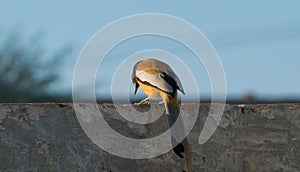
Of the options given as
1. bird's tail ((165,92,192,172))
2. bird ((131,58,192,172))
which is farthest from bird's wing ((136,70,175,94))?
bird's tail ((165,92,192,172))

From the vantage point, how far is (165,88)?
6816 millimetres

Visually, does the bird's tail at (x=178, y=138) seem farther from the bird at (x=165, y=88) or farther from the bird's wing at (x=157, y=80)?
the bird's wing at (x=157, y=80)

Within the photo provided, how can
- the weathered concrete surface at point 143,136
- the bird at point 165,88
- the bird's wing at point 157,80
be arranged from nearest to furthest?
the weathered concrete surface at point 143,136
the bird at point 165,88
the bird's wing at point 157,80

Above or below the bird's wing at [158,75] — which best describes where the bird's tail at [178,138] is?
below

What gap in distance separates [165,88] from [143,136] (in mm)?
543

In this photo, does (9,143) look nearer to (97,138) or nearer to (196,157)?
(97,138)

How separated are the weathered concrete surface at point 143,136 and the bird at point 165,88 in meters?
0.08

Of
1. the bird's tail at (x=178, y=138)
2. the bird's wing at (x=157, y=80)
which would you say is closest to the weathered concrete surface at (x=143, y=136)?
the bird's tail at (x=178, y=138)

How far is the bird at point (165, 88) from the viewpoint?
6.27 metres

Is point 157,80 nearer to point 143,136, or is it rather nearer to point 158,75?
point 158,75

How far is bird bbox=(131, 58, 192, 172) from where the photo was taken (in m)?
6.27

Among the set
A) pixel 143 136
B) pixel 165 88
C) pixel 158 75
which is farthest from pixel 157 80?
pixel 143 136

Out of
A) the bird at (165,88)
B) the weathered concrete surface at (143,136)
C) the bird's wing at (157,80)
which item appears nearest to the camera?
the weathered concrete surface at (143,136)

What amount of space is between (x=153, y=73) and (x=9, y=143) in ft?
4.31
